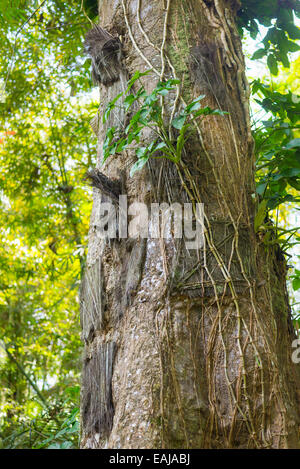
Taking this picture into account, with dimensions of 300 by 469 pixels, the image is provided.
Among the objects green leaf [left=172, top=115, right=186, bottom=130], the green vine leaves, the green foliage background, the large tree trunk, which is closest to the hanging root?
the large tree trunk

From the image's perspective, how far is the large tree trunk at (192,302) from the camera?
1232 millimetres

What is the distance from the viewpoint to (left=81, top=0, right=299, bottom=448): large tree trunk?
1.23 meters

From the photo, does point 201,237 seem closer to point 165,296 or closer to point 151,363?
point 165,296

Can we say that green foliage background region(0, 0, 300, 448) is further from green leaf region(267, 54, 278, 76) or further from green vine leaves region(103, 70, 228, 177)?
green vine leaves region(103, 70, 228, 177)

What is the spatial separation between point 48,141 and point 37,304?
2068 millimetres

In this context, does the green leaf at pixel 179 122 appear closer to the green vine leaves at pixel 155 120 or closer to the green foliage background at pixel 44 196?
the green vine leaves at pixel 155 120

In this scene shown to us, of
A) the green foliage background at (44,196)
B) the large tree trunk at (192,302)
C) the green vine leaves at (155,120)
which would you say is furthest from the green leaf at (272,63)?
the green foliage background at (44,196)

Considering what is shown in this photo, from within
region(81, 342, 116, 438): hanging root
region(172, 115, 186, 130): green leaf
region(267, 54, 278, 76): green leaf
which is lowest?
region(81, 342, 116, 438): hanging root

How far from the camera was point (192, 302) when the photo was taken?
1.36m

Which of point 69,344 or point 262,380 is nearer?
point 262,380

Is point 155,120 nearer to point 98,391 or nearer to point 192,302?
point 192,302

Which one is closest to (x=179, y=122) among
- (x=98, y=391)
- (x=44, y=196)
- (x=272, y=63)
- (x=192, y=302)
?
(x=192, y=302)

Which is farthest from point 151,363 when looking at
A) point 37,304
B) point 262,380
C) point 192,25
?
point 37,304

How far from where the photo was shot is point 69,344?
16.9ft
